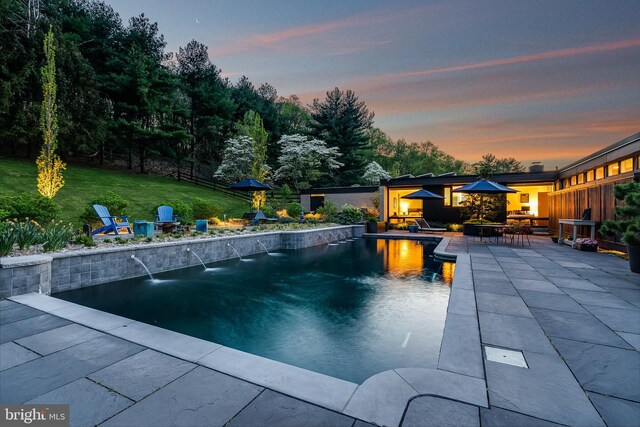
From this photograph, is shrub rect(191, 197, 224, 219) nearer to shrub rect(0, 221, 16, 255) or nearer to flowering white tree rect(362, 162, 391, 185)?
shrub rect(0, 221, 16, 255)

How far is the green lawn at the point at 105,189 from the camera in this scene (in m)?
14.6

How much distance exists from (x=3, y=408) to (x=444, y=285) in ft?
19.8

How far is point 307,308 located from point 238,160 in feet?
73.2

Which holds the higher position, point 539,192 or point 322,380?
point 539,192

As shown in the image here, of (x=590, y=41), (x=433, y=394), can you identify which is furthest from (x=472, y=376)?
(x=590, y=41)

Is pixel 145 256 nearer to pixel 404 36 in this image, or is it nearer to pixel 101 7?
pixel 404 36

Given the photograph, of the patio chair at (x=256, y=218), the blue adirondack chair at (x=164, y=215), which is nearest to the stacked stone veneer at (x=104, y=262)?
the blue adirondack chair at (x=164, y=215)

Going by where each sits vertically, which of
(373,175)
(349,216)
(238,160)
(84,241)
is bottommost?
(84,241)

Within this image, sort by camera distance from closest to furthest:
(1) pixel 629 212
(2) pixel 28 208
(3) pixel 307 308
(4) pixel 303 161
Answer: (3) pixel 307 308
(1) pixel 629 212
(2) pixel 28 208
(4) pixel 303 161

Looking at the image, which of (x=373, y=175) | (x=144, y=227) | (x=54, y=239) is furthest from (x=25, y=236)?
(x=373, y=175)

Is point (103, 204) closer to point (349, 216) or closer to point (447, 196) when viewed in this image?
point (349, 216)

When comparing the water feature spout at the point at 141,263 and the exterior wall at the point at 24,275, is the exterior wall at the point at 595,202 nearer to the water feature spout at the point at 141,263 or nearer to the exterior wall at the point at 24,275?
the water feature spout at the point at 141,263

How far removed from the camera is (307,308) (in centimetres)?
467

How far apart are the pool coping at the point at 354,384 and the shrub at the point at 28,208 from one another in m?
5.80
